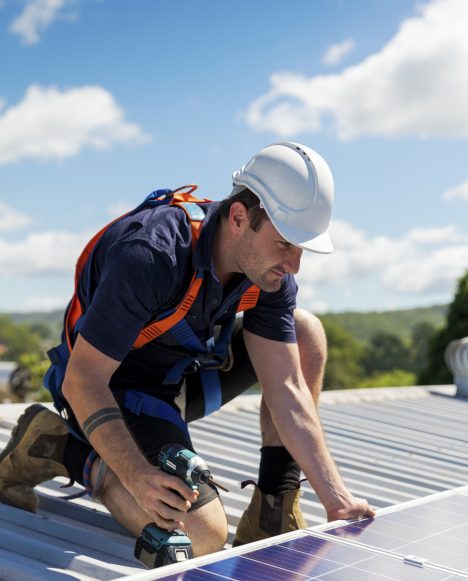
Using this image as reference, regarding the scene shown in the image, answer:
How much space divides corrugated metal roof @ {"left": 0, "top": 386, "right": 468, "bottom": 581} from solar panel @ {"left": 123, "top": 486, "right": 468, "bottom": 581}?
2.23 feet

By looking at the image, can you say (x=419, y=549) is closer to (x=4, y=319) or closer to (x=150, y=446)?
(x=150, y=446)

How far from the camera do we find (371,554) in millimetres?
2842

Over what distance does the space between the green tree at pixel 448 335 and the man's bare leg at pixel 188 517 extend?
56.2ft

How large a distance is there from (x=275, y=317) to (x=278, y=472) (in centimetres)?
71

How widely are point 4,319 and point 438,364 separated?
107 m

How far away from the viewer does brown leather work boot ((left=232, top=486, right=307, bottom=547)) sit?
3.88 m

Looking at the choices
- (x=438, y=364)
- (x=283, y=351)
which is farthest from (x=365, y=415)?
(x=438, y=364)

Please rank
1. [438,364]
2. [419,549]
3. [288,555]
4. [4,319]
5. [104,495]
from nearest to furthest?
[288,555] < [419,549] < [104,495] < [438,364] < [4,319]

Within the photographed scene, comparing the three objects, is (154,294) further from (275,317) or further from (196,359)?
(275,317)

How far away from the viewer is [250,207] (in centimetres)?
355

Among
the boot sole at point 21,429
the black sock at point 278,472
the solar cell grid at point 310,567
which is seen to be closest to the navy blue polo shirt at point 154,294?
the boot sole at point 21,429

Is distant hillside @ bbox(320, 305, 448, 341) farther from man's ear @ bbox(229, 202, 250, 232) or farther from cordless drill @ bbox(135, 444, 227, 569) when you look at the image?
cordless drill @ bbox(135, 444, 227, 569)

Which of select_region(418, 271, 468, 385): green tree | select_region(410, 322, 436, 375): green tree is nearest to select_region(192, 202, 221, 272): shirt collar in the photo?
select_region(418, 271, 468, 385): green tree

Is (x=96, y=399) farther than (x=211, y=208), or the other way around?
(x=211, y=208)
